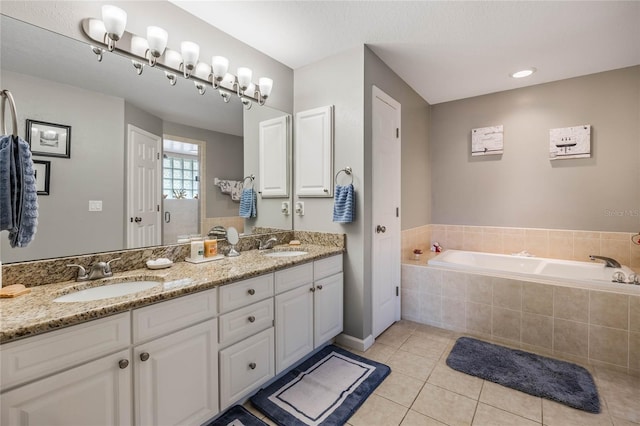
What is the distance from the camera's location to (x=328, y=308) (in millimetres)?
2242

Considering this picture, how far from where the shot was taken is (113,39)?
148cm

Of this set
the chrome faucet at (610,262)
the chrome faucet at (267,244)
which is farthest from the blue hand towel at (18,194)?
the chrome faucet at (610,262)

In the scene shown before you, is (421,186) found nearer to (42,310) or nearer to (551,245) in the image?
(551,245)

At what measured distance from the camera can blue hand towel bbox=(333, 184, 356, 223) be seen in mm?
2266

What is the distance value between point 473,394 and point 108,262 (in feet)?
7.38

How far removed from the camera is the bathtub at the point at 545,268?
2.21m

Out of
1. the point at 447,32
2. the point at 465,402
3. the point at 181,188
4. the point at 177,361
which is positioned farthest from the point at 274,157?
the point at 465,402

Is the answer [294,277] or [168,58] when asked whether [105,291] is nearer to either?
[294,277]

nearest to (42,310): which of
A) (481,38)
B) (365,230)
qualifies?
(365,230)

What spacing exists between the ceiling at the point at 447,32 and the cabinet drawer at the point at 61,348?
73.1 inches

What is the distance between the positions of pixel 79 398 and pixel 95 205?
0.90 metres

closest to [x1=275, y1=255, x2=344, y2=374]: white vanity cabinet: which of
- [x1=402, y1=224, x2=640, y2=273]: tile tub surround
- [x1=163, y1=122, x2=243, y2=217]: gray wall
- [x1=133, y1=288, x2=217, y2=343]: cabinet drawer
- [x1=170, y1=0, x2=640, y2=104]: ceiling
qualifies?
[x1=133, y1=288, x2=217, y2=343]: cabinet drawer

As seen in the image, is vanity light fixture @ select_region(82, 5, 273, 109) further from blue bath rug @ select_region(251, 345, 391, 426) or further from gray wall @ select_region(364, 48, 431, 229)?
blue bath rug @ select_region(251, 345, 391, 426)

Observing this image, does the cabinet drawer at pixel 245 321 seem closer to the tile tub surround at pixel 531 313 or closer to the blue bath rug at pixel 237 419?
the blue bath rug at pixel 237 419
